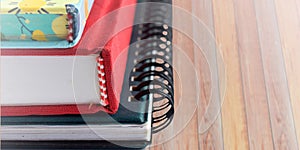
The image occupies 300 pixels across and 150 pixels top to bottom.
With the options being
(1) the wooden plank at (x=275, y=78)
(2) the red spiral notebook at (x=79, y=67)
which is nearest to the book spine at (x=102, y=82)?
(2) the red spiral notebook at (x=79, y=67)

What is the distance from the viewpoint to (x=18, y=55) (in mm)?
749

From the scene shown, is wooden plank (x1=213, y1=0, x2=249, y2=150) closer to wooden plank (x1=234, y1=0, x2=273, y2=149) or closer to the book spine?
wooden plank (x1=234, y1=0, x2=273, y2=149)

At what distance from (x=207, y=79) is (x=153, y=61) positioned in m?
0.42

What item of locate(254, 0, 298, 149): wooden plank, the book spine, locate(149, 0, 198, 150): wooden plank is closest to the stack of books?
the book spine

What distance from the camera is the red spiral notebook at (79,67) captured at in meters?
0.73

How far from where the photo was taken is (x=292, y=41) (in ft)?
4.76

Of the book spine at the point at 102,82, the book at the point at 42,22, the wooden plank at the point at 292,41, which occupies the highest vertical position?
the wooden plank at the point at 292,41

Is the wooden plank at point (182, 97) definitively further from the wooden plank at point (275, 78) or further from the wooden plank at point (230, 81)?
the wooden plank at point (275, 78)

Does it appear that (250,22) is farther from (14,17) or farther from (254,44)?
(14,17)

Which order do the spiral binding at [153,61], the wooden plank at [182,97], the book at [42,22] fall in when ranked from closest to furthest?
the book at [42,22], the spiral binding at [153,61], the wooden plank at [182,97]

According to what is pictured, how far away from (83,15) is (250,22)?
3.16 feet

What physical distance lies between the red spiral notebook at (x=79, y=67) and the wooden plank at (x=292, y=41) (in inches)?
26.6

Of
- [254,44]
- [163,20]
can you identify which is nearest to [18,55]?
[163,20]

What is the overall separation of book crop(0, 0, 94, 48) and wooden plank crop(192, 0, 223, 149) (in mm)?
660
